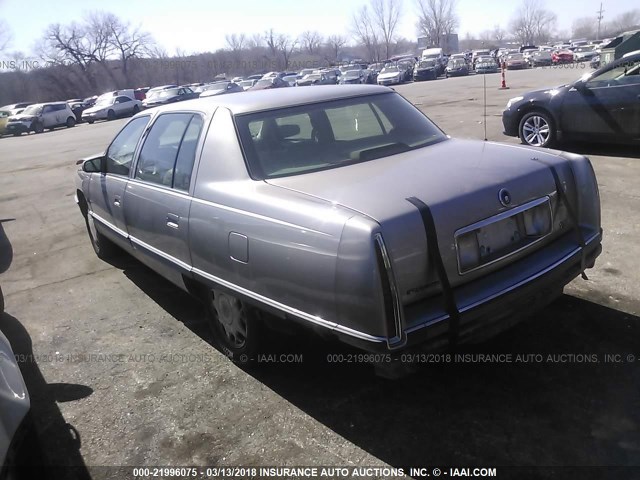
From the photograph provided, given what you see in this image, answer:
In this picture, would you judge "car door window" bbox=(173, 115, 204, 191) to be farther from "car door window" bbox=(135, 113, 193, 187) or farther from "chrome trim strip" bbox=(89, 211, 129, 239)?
"chrome trim strip" bbox=(89, 211, 129, 239)

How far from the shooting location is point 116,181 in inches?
182

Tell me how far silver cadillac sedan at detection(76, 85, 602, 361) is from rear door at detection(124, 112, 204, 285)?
16 mm

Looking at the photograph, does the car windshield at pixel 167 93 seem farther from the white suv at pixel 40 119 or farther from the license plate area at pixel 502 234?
the license plate area at pixel 502 234

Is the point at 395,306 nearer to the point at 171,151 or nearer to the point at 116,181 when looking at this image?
the point at 171,151

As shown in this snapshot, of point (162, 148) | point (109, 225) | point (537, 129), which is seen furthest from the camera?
point (537, 129)

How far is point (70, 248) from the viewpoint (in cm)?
657

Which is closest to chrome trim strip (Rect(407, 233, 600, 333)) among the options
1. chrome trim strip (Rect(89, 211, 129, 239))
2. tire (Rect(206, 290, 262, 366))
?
tire (Rect(206, 290, 262, 366))

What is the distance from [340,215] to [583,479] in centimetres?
160

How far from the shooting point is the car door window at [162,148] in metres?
3.86

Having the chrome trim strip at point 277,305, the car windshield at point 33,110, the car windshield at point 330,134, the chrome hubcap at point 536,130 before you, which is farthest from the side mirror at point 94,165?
the car windshield at point 33,110

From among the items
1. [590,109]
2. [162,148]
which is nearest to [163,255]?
[162,148]

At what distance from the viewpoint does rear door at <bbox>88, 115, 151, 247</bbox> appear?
455cm

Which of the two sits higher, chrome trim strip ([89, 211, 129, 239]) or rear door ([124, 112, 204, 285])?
rear door ([124, 112, 204, 285])

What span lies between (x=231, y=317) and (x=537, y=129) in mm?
7472
